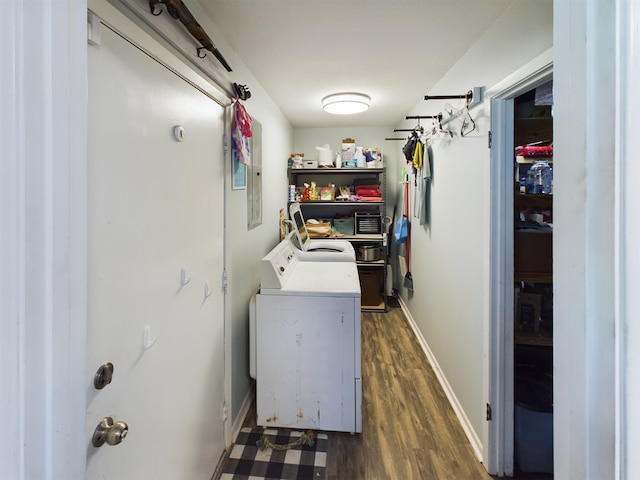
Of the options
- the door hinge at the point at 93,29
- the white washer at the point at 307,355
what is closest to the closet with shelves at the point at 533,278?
the white washer at the point at 307,355

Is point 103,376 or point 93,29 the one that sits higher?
point 93,29

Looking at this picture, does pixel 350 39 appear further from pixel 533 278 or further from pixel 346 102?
pixel 533 278

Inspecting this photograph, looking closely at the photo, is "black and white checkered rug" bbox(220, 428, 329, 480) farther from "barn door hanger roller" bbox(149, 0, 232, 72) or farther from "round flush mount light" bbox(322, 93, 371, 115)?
"round flush mount light" bbox(322, 93, 371, 115)

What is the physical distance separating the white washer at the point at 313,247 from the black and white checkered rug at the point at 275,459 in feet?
4.36

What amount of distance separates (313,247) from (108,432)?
8.28ft

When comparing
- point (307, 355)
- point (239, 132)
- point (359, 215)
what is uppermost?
point (239, 132)

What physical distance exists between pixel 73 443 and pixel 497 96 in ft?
6.13

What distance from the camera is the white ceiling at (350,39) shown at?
1447 mm

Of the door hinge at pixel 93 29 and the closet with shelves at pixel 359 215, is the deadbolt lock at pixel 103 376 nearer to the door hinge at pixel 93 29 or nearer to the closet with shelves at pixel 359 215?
the door hinge at pixel 93 29

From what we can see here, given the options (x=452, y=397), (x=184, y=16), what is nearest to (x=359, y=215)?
(x=452, y=397)

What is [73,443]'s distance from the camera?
0.44 metres

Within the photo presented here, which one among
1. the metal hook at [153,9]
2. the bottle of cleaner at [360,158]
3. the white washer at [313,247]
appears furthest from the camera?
the bottle of cleaner at [360,158]

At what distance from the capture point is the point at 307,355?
1.89 m
